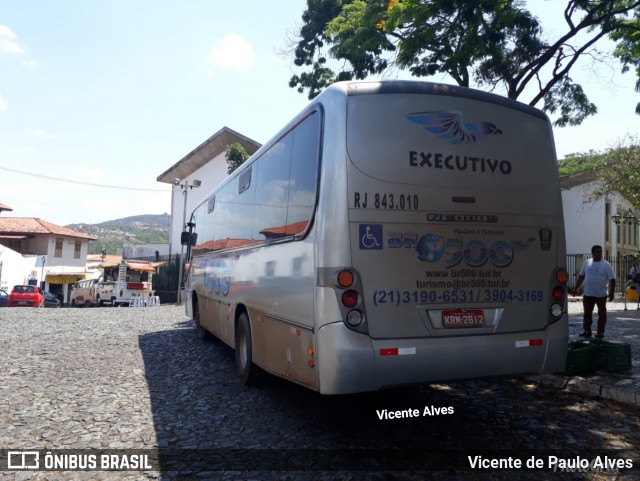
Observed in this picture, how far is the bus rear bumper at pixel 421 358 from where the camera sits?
3.99 metres

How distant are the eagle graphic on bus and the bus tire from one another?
330cm

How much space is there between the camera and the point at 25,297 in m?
28.8

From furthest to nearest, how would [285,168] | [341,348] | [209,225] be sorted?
[209,225] → [285,168] → [341,348]

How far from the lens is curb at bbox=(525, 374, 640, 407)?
572 centimetres

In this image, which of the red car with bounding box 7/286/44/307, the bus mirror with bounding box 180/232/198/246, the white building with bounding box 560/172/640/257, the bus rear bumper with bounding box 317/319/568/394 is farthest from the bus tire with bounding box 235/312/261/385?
the white building with bounding box 560/172/640/257

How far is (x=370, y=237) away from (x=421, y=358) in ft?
3.57

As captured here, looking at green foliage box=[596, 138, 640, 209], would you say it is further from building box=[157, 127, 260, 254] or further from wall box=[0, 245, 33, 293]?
wall box=[0, 245, 33, 293]

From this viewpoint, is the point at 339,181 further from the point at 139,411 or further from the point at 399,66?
the point at 399,66

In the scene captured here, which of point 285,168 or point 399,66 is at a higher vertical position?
point 399,66

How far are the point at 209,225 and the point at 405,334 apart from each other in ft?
21.5

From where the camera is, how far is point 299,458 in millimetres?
4121

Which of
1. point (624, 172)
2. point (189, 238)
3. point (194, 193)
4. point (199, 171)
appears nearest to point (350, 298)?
point (189, 238)

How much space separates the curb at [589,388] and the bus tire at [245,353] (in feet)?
11.6

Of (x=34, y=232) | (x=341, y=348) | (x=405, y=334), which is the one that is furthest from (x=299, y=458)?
(x=34, y=232)
